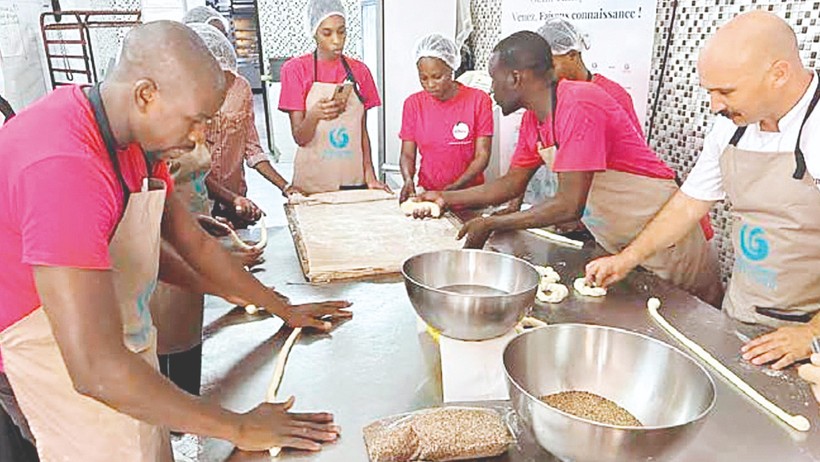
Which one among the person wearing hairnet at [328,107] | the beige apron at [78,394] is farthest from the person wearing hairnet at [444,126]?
the beige apron at [78,394]

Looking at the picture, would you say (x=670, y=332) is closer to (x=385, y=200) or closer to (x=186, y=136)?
(x=186, y=136)

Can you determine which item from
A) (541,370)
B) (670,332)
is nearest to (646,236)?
(670,332)

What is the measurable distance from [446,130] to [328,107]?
0.53 meters

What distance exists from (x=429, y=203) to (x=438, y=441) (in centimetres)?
134

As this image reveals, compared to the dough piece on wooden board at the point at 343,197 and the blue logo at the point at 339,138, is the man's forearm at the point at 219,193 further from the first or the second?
the blue logo at the point at 339,138

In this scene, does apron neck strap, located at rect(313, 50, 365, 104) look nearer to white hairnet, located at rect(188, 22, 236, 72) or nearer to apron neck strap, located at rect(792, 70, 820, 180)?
A: white hairnet, located at rect(188, 22, 236, 72)

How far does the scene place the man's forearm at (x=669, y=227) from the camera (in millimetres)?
1591

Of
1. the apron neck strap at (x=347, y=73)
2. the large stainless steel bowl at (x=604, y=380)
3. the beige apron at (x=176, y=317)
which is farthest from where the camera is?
the apron neck strap at (x=347, y=73)

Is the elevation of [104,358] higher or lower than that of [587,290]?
higher

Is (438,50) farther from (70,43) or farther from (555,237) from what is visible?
(70,43)

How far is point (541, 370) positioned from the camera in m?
1.03

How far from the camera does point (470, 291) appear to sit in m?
1.37

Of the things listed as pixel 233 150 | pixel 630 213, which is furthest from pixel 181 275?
pixel 630 213

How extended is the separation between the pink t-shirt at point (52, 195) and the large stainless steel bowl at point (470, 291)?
55 cm
